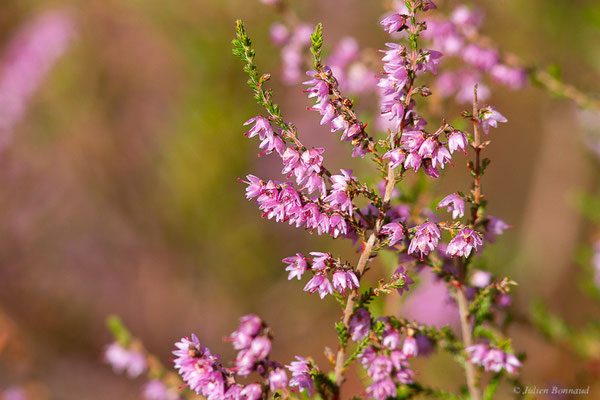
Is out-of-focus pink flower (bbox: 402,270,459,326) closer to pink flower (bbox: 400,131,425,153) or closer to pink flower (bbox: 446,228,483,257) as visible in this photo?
pink flower (bbox: 446,228,483,257)

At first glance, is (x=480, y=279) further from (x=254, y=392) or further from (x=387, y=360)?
(x=254, y=392)

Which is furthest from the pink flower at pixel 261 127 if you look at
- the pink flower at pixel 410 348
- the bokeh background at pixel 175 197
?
the bokeh background at pixel 175 197

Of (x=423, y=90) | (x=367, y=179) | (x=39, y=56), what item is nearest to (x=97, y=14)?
(x=39, y=56)

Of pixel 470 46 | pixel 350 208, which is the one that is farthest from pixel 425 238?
pixel 470 46

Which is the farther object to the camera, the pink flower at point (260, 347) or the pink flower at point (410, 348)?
the pink flower at point (410, 348)

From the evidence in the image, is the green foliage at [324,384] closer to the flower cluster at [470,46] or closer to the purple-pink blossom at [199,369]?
the purple-pink blossom at [199,369]

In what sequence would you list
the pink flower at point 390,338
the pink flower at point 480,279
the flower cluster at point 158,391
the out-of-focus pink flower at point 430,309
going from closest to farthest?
the pink flower at point 390,338 < the pink flower at point 480,279 < the flower cluster at point 158,391 < the out-of-focus pink flower at point 430,309
